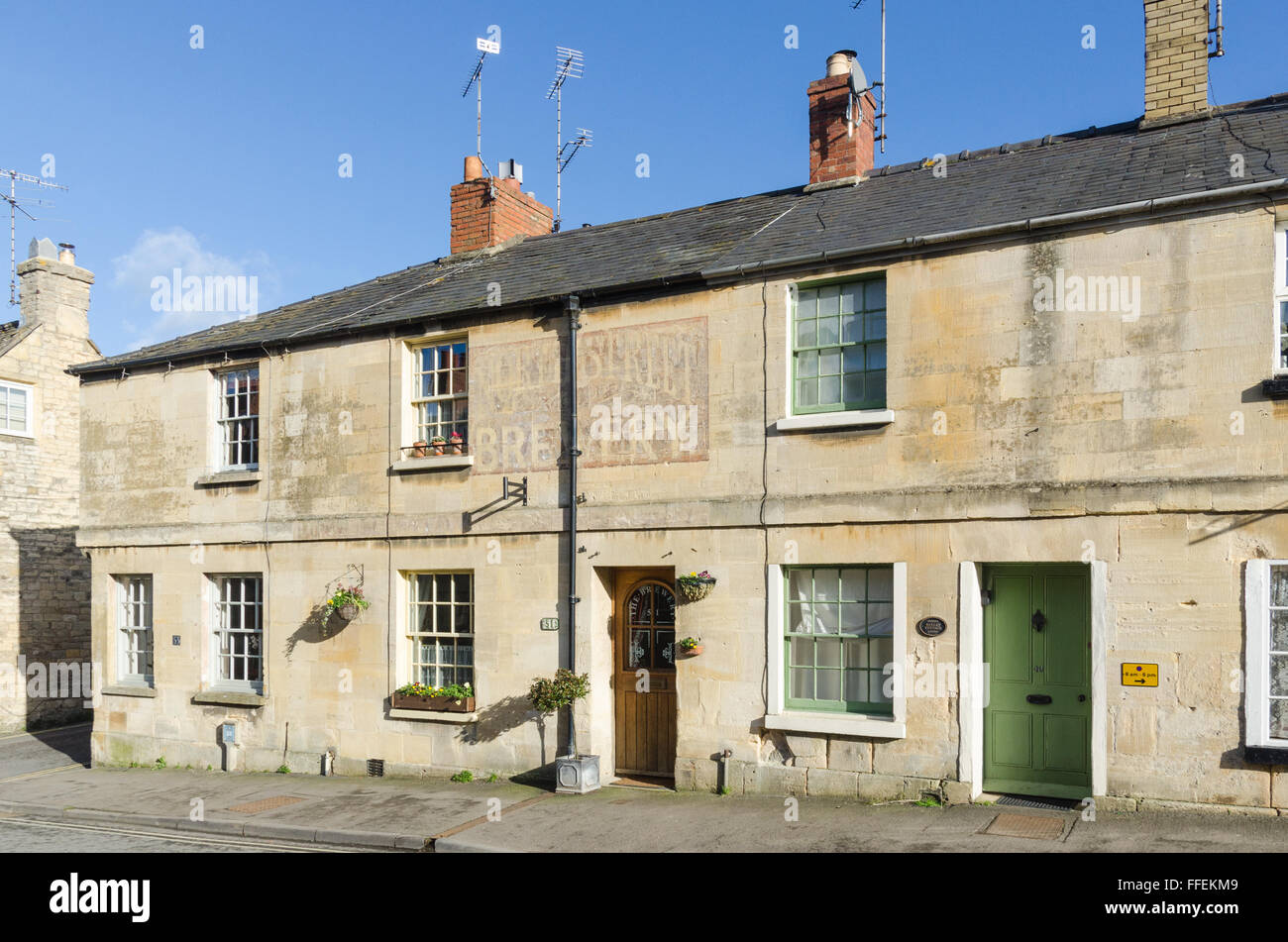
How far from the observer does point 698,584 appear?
40.1 feet

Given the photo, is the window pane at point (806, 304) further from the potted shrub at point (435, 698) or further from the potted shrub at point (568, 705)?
the potted shrub at point (435, 698)

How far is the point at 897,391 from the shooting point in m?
11.4

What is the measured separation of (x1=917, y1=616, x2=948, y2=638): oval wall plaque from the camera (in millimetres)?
10883

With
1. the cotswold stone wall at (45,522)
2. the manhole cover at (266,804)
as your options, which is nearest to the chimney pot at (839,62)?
the manhole cover at (266,804)

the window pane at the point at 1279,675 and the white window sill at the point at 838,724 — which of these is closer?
the window pane at the point at 1279,675

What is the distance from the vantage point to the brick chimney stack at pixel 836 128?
48.6 ft

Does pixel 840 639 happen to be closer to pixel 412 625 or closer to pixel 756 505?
pixel 756 505

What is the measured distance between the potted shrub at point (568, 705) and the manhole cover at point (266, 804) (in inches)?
131

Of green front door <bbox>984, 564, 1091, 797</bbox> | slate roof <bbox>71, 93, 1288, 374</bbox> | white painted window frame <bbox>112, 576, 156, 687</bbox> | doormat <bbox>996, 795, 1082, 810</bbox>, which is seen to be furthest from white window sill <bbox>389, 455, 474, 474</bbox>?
doormat <bbox>996, 795, 1082, 810</bbox>

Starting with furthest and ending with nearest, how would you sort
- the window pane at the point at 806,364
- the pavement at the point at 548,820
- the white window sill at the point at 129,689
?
1. the white window sill at the point at 129,689
2. the window pane at the point at 806,364
3. the pavement at the point at 548,820

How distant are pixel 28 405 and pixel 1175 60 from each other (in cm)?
2330

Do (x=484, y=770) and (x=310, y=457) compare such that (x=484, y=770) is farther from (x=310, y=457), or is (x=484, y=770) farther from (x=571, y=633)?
(x=310, y=457)

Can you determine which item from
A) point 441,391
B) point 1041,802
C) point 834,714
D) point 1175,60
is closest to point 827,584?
point 834,714

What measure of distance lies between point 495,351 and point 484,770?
18.2 ft
